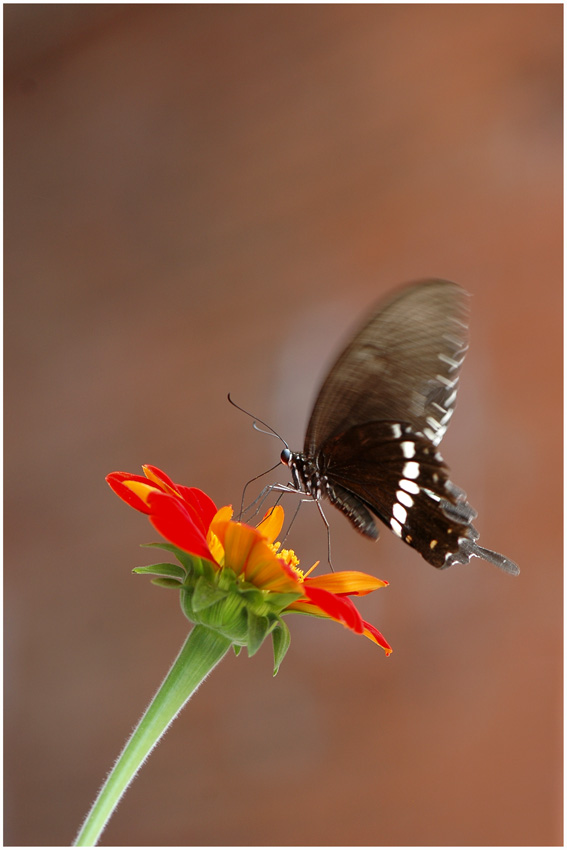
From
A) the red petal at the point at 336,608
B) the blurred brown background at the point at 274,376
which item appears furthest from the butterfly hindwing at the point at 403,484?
the blurred brown background at the point at 274,376

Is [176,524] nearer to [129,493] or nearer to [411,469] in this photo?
[129,493]

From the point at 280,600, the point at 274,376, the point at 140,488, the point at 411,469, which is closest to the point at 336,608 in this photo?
the point at 280,600

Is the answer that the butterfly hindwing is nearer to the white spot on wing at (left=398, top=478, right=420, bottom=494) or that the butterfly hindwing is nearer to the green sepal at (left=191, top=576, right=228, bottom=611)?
the white spot on wing at (left=398, top=478, right=420, bottom=494)

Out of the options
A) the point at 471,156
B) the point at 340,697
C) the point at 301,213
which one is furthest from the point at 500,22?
the point at 340,697

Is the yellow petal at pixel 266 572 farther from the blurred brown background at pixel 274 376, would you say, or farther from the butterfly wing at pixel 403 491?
the blurred brown background at pixel 274 376

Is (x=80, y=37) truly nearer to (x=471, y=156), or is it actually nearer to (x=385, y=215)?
(x=385, y=215)

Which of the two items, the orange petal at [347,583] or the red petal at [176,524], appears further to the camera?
the orange petal at [347,583]
